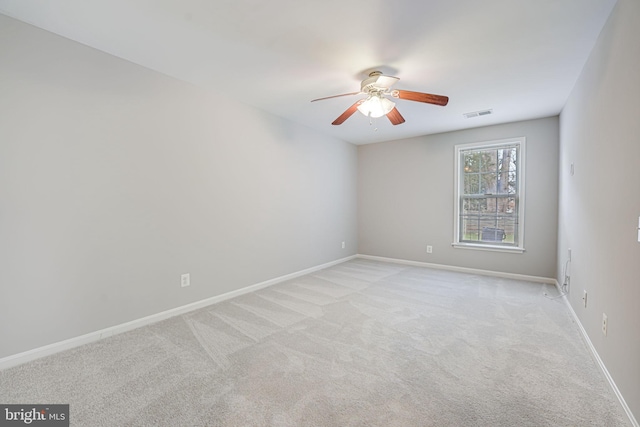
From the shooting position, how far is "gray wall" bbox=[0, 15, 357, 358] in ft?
6.39

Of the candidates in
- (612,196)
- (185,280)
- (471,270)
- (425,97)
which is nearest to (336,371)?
(185,280)

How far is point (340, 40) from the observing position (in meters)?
2.10

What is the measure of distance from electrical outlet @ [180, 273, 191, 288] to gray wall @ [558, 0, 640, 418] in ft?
11.1

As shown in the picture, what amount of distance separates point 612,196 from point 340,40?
2145 mm

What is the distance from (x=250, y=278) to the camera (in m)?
3.62

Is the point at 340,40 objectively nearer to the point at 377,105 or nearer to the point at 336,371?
the point at 377,105

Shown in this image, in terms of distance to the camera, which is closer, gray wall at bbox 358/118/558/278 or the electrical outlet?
the electrical outlet

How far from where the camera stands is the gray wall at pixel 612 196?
1467mm


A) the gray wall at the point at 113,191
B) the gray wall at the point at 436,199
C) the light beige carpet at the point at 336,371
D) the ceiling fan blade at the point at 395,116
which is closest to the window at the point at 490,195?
the gray wall at the point at 436,199

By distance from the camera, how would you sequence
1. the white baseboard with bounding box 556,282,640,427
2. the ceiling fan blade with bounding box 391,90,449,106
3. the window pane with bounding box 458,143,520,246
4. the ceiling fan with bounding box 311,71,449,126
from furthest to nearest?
1. the window pane with bounding box 458,143,520,246
2. the ceiling fan with bounding box 311,71,449,126
3. the ceiling fan blade with bounding box 391,90,449,106
4. the white baseboard with bounding box 556,282,640,427

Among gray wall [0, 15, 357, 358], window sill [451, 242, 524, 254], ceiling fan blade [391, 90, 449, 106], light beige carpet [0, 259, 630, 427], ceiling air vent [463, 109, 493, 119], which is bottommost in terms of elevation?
light beige carpet [0, 259, 630, 427]

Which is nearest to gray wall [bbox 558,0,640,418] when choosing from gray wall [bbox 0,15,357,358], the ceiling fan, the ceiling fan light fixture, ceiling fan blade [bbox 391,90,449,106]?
ceiling fan blade [bbox 391,90,449,106]

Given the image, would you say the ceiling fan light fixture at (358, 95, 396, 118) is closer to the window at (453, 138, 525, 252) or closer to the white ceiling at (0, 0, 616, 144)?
the white ceiling at (0, 0, 616, 144)

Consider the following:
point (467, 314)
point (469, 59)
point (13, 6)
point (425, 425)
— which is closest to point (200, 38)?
point (13, 6)
